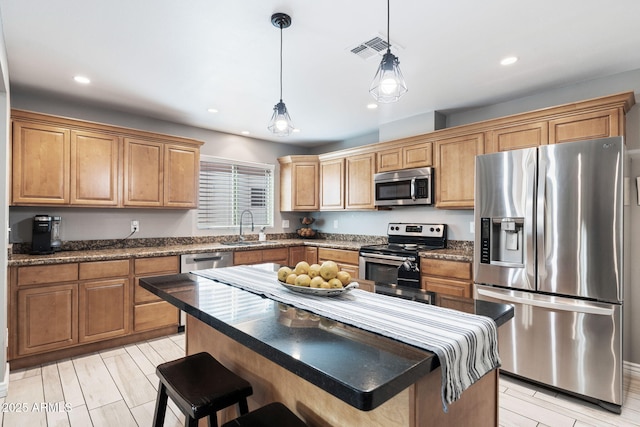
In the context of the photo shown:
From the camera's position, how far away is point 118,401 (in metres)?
2.38

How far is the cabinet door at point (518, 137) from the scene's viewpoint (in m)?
2.92

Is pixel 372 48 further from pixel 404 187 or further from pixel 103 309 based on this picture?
pixel 103 309

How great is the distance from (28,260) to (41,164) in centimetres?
91

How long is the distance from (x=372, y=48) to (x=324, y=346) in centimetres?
217

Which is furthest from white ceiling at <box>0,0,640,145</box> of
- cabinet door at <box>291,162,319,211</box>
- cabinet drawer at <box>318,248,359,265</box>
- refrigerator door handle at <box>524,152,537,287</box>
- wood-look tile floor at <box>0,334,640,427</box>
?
wood-look tile floor at <box>0,334,640,427</box>

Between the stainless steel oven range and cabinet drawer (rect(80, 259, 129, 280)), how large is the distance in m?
2.49

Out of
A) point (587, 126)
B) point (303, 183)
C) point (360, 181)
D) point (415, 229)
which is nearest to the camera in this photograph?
point (587, 126)

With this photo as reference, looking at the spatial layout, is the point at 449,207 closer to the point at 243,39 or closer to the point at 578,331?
the point at 578,331

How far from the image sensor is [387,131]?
171 inches

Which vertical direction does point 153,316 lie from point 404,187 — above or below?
below

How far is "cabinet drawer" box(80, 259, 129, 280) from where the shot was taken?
123 inches

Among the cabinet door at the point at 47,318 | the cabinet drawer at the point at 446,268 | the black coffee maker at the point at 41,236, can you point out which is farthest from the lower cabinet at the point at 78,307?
the cabinet drawer at the point at 446,268

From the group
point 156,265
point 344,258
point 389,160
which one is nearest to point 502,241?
point 389,160

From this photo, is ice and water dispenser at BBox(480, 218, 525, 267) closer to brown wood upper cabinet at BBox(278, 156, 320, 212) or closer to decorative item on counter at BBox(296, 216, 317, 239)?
brown wood upper cabinet at BBox(278, 156, 320, 212)
